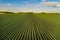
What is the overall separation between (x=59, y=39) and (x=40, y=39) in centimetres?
79

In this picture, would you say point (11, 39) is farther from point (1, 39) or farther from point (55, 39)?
point (55, 39)

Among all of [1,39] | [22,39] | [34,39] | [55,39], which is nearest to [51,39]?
[55,39]

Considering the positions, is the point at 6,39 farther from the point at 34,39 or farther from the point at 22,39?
the point at 34,39

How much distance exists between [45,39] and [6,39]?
1.56 m

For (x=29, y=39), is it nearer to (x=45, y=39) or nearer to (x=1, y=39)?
(x=45, y=39)

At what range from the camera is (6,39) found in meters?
6.21

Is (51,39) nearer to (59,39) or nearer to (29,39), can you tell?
(59,39)

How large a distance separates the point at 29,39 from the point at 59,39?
1240 mm

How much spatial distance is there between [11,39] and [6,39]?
0.20 metres

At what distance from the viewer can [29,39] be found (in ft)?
20.2

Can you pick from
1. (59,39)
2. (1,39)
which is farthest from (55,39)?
(1,39)

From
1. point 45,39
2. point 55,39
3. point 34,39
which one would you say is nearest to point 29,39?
point 34,39

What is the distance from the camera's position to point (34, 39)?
616 centimetres

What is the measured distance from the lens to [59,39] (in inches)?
251
